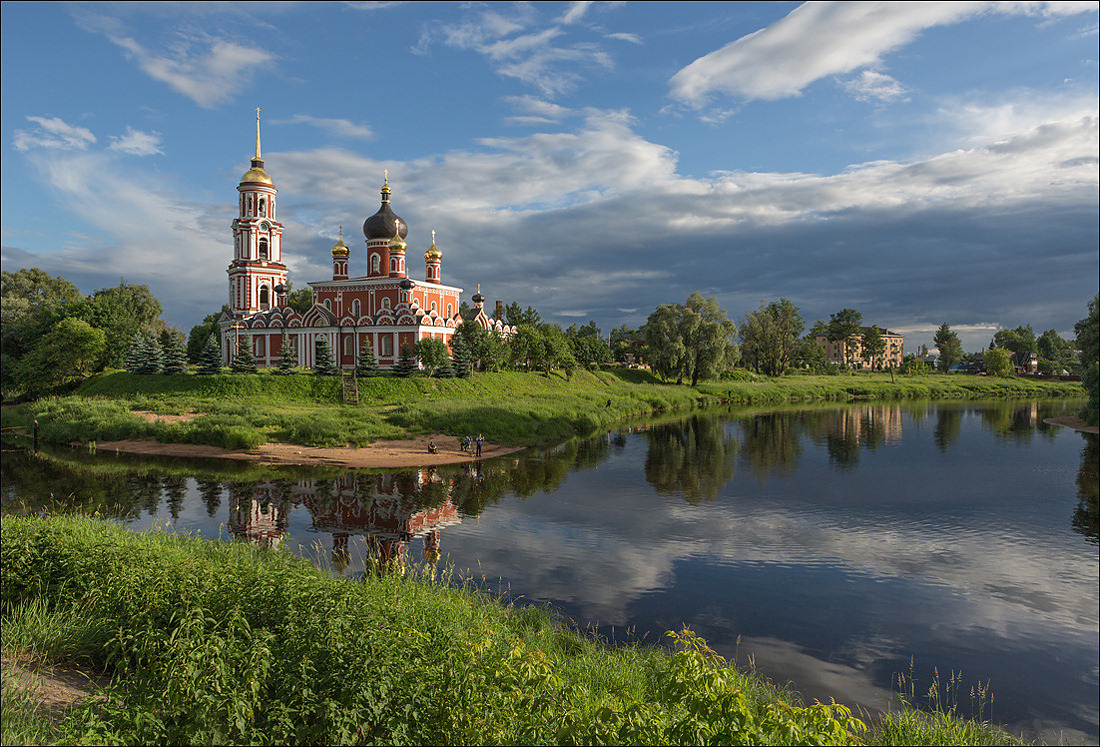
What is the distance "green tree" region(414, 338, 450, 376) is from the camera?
4853 cm

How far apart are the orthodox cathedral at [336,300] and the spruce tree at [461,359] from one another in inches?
100

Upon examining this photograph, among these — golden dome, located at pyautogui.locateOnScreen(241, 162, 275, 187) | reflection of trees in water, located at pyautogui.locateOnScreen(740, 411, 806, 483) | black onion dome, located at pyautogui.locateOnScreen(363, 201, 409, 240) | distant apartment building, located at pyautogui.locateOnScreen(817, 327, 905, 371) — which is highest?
golden dome, located at pyautogui.locateOnScreen(241, 162, 275, 187)

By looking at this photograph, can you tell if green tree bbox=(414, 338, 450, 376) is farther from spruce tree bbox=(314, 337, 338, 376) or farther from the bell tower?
the bell tower

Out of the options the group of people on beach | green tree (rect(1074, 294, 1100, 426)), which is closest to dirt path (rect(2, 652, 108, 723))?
the group of people on beach

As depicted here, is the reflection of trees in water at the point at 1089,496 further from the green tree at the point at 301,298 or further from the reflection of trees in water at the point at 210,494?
the green tree at the point at 301,298

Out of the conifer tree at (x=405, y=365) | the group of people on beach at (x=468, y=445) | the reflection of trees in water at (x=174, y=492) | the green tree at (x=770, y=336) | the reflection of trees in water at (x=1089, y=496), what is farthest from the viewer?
the green tree at (x=770, y=336)

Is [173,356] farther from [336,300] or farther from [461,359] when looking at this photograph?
[461,359]

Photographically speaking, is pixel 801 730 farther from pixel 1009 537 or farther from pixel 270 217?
pixel 270 217

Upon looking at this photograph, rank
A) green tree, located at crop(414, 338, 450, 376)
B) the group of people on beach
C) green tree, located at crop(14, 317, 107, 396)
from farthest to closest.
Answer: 1. green tree, located at crop(14, 317, 107, 396)
2. green tree, located at crop(414, 338, 450, 376)
3. the group of people on beach

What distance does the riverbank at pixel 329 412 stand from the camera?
104 feet

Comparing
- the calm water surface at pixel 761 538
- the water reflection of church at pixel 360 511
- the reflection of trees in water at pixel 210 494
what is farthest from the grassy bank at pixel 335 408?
the water reflection of church at pixel 360 511

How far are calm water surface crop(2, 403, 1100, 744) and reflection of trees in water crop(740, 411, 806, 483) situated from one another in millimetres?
481

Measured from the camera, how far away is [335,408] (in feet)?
133

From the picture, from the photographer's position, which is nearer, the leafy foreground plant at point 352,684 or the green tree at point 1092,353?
the leafy foreground plant at point 352,684
